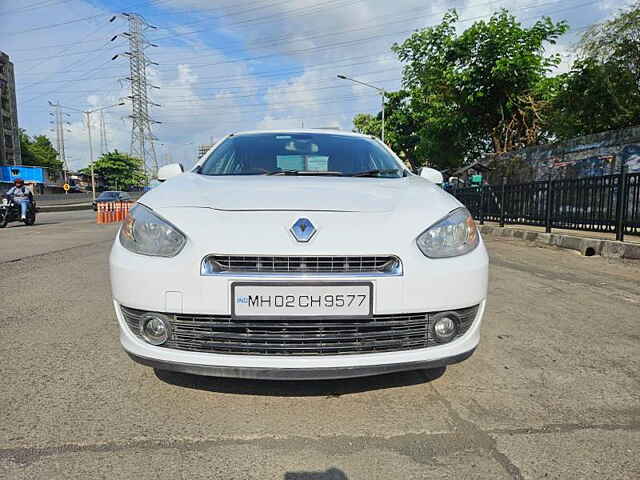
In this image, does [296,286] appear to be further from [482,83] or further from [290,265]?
[482,83]

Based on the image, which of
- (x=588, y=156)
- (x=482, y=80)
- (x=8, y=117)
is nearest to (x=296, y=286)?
(x=588, y=156)

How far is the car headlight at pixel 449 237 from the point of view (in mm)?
1919

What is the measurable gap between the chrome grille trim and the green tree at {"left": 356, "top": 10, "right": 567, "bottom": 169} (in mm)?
17386

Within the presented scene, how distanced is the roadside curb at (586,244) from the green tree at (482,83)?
1013cm

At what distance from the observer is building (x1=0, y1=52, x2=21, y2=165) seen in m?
54.1

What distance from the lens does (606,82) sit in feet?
41.7

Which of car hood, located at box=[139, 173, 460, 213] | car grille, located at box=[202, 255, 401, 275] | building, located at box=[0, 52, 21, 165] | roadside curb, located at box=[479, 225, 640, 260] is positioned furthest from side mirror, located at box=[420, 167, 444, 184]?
building, located at box=[0, 52, 21, 165]

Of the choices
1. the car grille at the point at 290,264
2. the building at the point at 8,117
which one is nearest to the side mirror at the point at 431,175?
the car grille at the point at 290,264

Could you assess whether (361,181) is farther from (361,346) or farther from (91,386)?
(91,386)

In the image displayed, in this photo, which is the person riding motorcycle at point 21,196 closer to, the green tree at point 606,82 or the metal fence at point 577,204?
the metal fence at point 577,204

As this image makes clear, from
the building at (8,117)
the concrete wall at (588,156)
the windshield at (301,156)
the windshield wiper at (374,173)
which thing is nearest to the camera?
the windshield wiper at (374,173)

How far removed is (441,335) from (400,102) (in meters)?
35.7

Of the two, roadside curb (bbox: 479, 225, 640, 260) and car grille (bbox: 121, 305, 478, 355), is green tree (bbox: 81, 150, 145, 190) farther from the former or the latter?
car grille (bbox: 121, 305, 478, 355)

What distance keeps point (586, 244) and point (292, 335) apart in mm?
7080
